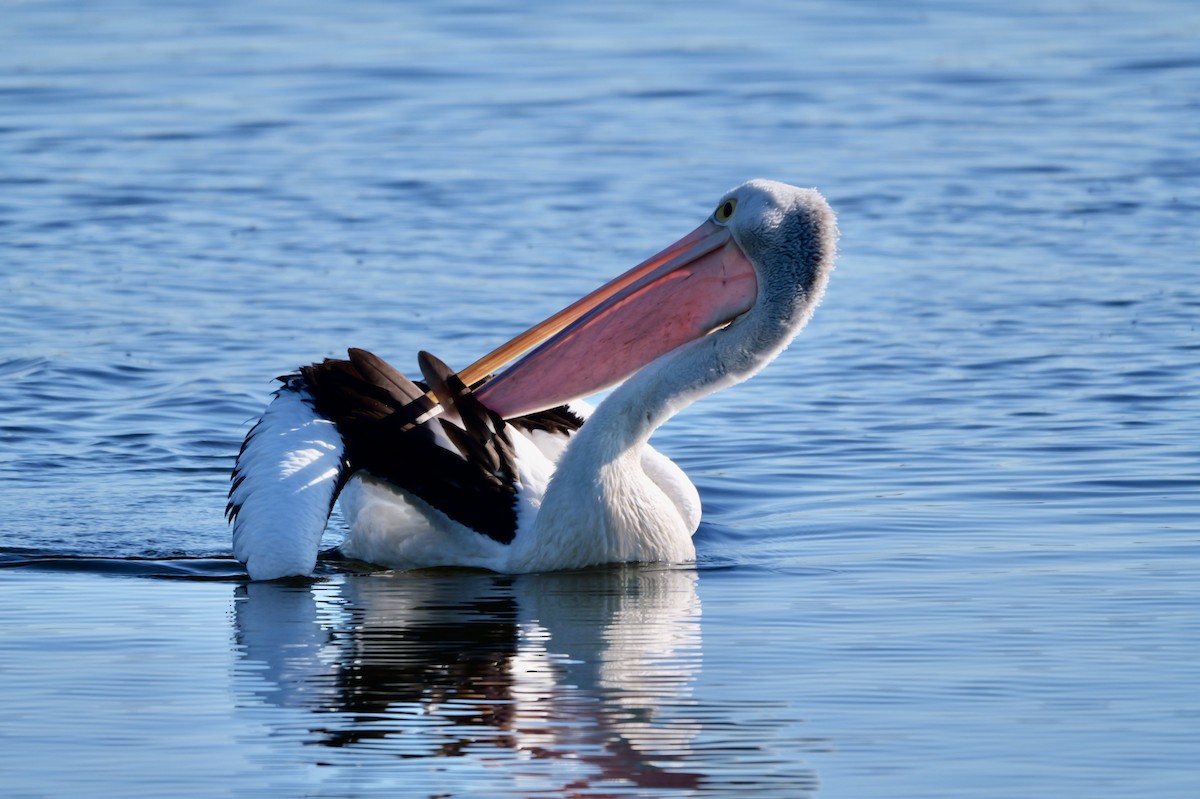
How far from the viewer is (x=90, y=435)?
8297mm

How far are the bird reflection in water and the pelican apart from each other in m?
0.13

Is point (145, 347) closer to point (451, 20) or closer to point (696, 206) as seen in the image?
point (696, 206)

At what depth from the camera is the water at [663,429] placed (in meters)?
4.51

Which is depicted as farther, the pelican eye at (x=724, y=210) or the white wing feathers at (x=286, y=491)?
the pelican eye at (x=724, y=210)

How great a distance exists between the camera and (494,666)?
16.8 ft

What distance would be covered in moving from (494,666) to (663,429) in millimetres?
3568

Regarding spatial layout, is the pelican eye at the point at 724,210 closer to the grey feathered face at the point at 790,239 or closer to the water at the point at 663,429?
the grey feathered face at the point at 790,239

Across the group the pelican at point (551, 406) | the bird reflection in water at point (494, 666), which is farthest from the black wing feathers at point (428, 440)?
the bird reflection in water at point (494, 666)

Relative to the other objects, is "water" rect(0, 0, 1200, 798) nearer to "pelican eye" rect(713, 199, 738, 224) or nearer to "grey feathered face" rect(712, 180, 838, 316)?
"grey feathered face" rect(712, 180, 838, 316)

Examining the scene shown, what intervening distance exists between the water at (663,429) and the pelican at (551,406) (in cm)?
17

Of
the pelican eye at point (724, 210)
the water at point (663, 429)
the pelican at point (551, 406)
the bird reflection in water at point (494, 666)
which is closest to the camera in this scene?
the bird reflection in water at point (494, 666)


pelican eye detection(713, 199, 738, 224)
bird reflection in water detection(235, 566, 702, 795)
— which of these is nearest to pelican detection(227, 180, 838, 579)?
pelican eye detection(713, 199, 738, 224)

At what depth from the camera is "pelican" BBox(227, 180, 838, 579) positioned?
6.19 metres

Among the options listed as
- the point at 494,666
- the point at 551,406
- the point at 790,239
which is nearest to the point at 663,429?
the point at 551,406
